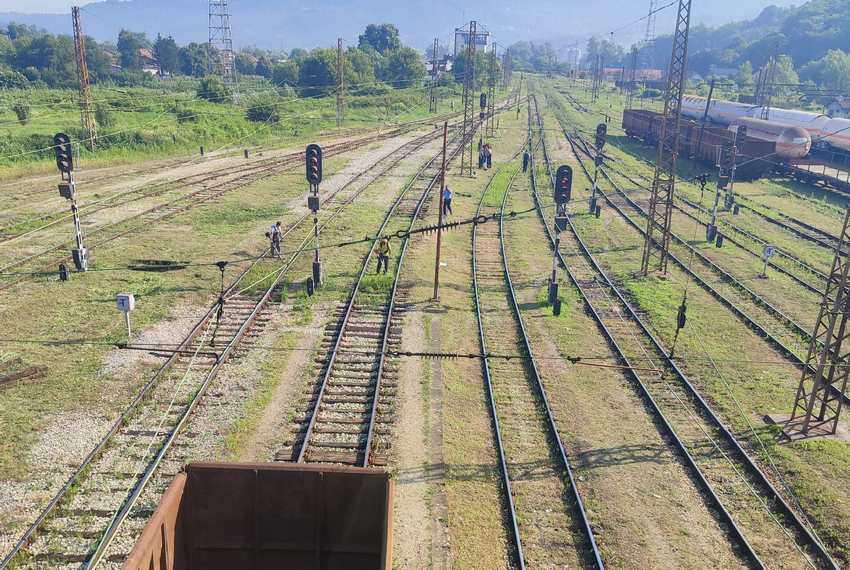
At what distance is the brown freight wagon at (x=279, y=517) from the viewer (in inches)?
378

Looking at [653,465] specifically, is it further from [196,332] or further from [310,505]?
[196,332]

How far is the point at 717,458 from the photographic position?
14.5 metres


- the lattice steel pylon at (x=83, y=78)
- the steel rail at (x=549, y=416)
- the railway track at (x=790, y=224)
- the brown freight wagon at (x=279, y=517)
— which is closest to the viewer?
the brown freight wagon at (x=279, y=517)

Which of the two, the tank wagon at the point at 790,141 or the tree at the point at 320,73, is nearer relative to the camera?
the tank wagon at the point at 790,141

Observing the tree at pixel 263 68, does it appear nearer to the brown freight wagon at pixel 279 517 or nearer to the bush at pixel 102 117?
the bush at pixel 102 117

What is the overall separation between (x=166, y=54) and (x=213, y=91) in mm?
67056

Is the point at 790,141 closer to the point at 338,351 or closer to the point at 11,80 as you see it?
the point at 338,351

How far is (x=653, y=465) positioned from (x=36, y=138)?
44612 mm

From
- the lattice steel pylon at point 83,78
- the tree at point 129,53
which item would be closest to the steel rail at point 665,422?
the lattice steel pylon at point 83,78

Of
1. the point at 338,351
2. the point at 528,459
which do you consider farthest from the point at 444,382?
the point at 528,459


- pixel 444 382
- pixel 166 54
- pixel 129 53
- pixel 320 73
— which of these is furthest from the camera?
pixel 166 54

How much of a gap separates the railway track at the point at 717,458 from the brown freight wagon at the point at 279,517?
6.39 metres

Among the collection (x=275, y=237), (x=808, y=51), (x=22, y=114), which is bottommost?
(x=275, y=237)

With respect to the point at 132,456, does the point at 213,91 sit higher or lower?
higher
